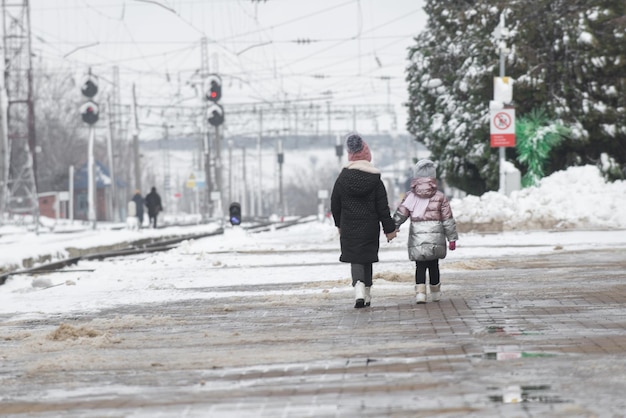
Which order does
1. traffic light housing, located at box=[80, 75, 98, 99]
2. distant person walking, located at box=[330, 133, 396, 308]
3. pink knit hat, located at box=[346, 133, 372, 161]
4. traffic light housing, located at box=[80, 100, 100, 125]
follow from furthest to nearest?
traffic light housing, located at box=[80, 100, 100, 125], traffic light housing, located at box=[80, 75, 98, 99], pink knit hat, located at box=[346, 133, 372, 161], distant person walking, located at box=[330, 133, 396, 308]

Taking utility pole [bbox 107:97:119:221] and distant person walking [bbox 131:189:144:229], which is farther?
utility pole [bbox 107:97:119:221]

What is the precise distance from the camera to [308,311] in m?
13.2

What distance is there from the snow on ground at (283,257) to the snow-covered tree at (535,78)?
5.26 metres

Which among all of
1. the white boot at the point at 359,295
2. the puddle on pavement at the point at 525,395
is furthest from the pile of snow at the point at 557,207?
the puddle on pavement at the point at 525,395

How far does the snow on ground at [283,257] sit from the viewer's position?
1680 centimetres

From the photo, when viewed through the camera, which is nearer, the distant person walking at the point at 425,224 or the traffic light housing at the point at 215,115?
the distant person walking at the point at 425,224

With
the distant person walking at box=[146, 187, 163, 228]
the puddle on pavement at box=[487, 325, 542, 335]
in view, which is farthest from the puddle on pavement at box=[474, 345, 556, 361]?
the distant person walking at box=[146, 187, 163, 228]

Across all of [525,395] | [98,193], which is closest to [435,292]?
[525,395]

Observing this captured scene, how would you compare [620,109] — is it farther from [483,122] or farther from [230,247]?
[230,247]

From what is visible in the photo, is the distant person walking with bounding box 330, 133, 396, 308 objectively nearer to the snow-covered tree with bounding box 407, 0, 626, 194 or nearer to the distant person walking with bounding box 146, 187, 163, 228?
the snow-covered tree with bounding box 407, 0, 626, 194

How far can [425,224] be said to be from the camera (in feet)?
44.6

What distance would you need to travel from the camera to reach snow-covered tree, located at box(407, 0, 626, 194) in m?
43.7

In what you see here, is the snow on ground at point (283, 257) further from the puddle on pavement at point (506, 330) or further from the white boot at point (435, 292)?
the puddle on pavement at point (506, 330)

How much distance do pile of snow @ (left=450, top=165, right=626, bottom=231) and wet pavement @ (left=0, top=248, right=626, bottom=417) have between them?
21.5m
